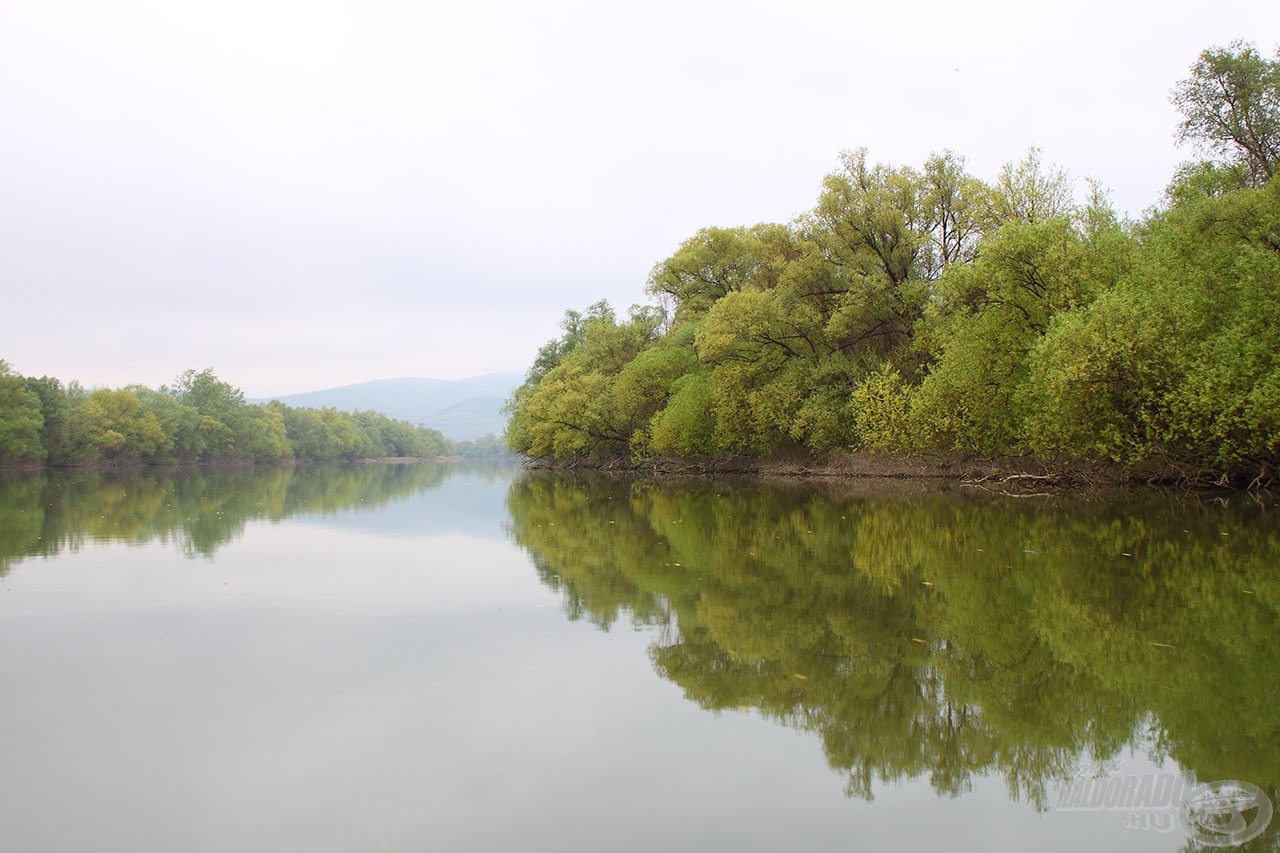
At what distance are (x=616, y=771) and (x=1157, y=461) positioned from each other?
2619cm

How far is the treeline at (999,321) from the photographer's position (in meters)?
21.8

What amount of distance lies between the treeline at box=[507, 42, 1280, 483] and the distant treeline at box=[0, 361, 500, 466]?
2349 inches

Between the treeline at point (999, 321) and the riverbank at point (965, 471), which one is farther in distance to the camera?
the riverbank at point (965, 471)

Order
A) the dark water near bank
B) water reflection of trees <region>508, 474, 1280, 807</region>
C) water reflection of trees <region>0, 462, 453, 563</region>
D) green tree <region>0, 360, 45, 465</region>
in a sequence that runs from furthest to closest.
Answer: green tree <region>0, 360, 45, 465</region>, water reflection of trees <region>0, 462, 453, 563</region>, water reflection of trees <region>508, 474, 1280, 807</region>, the dark water near bank

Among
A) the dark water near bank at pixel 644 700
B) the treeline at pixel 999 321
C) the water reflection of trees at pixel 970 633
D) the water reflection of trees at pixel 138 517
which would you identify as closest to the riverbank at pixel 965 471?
the treeline at pixel 999 321

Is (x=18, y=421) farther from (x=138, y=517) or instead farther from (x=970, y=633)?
(x=970, y=633)

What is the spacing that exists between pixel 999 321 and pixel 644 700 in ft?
86.8

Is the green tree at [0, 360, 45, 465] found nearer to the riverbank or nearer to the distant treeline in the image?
the distant treeline

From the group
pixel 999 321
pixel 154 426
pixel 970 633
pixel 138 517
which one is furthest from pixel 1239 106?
pixel 154 426

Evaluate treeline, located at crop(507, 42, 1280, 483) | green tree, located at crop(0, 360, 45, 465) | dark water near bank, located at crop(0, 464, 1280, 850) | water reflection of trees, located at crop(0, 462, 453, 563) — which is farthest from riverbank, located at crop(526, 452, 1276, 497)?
green tree, located at crop(0, 360, 45, 465)

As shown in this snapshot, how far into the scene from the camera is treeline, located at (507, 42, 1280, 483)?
21.8 metres

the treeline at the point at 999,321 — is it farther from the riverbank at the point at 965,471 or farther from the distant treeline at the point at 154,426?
the distant treeline at the point at 154,426

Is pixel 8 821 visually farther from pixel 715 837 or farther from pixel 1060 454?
pixel 1060 454

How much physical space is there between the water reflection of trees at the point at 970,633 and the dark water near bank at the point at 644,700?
0.04 meters
